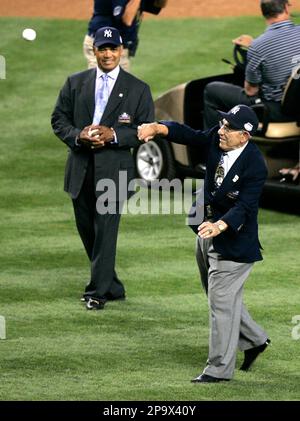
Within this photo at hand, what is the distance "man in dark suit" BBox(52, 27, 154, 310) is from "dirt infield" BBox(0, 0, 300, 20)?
12094mm

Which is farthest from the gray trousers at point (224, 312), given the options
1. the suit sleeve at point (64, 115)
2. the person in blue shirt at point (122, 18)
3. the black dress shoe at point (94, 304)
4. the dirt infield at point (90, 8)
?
the dirt infield at point (90, 8)

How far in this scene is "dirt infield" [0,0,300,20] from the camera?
931 inches

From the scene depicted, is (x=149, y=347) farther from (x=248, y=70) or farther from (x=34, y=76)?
(x=34, y=76)

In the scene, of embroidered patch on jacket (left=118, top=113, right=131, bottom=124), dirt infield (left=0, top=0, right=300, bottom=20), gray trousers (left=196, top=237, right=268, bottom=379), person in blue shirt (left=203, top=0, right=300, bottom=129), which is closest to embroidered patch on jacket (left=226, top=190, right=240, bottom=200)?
gray trousers (left=196, top=237, right=268, bottom=379)

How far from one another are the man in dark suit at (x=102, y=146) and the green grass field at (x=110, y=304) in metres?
0.36

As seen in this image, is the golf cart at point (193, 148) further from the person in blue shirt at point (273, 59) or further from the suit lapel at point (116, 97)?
the suit lapel at point (116, 97)

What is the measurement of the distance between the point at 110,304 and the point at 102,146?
3.92ft

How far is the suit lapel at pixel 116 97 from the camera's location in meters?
11.4

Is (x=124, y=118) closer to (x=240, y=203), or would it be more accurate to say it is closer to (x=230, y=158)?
(x=230, y=158)

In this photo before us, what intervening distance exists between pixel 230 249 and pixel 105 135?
2.16m

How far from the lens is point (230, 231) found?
936 centimetres

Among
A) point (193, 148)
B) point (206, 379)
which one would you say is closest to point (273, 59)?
point (193, 148)

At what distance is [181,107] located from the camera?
1562cm
